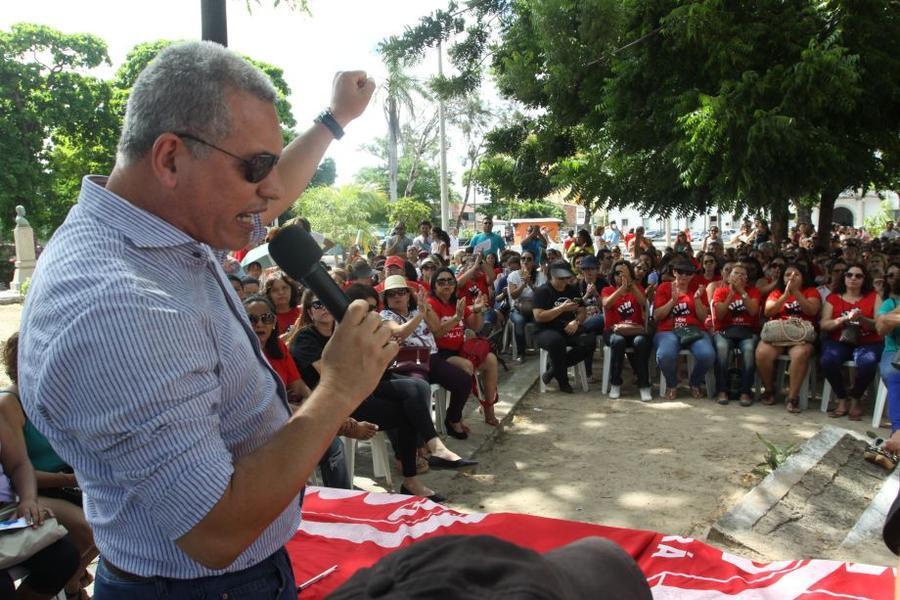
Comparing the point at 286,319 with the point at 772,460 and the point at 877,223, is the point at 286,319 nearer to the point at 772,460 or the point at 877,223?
the point at 772,460

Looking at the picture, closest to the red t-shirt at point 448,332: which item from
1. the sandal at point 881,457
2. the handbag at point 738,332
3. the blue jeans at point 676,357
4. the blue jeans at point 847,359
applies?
the blue jeans at point 676,357

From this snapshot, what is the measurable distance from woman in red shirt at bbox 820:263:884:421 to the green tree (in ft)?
90.5

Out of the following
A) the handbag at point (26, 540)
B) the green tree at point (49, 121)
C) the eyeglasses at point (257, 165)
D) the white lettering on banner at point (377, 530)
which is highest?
the green tree at point (49, 121)

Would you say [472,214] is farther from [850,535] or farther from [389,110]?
[850,535]

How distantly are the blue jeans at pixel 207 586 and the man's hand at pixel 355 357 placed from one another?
1.37 ft

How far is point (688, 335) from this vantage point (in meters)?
7.91

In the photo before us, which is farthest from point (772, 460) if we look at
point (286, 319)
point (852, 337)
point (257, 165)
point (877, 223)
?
point (877, 223)

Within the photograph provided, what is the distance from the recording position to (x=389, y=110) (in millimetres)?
34812

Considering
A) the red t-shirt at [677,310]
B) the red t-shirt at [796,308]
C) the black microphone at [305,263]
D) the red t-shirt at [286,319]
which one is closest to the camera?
the black microphone at [305,263]

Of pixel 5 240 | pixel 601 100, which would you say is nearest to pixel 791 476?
pixel 601 100

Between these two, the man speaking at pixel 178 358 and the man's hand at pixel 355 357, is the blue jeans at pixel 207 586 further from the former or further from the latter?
the man's hand at pixel 355 357

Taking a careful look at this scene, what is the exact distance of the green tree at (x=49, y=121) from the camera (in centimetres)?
2622

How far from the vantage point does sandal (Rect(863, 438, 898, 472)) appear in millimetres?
5102

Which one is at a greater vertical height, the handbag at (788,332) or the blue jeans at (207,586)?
the blue jeans at (207,586)
